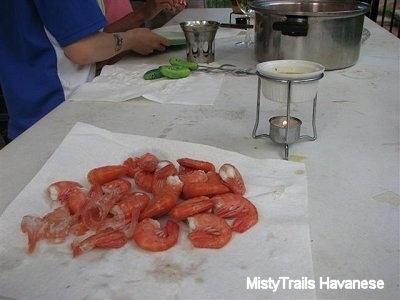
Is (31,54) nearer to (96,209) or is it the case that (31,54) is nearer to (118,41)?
(118,41)

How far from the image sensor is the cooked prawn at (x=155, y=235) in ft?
1.92

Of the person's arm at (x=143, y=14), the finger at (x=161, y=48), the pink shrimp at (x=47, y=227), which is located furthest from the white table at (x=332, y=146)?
the person's arm at (x=143, y=14)

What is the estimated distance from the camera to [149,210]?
635mm

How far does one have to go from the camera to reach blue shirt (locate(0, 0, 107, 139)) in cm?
124

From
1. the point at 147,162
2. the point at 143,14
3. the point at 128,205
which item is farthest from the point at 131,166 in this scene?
the point at 143,14

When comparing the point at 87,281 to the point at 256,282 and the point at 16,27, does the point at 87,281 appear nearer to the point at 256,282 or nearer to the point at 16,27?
the point at 256,282

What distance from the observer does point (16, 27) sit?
1.28 m

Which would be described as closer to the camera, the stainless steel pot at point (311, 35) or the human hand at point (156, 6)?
the stainless steel pot at point (311, 35)

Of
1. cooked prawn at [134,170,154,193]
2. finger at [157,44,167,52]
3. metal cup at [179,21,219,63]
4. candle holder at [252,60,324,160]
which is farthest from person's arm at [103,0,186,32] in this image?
cooked prawn at [134,170,154,193]

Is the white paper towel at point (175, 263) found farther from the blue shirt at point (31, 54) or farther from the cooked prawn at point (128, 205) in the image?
the blue shirt at point (31, 54)

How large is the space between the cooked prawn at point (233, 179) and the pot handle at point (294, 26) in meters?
0.67

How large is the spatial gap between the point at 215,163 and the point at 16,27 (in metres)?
0.83

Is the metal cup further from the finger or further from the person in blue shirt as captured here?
the person in blue shirt

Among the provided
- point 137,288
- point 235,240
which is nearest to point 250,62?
point 235,240
